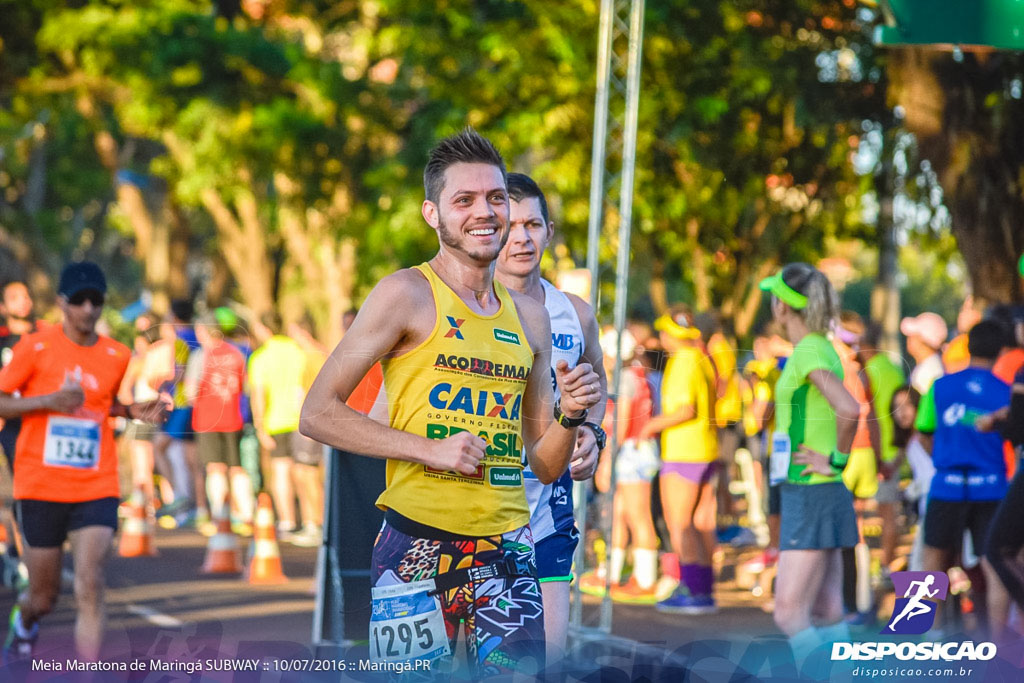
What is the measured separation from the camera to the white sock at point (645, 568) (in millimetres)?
10367

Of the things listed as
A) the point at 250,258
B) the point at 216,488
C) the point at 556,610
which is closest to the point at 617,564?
the point at 216,488

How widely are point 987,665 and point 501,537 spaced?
1930 millimetres

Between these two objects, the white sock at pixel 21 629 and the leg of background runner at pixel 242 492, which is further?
the leg of background runner at pixel 242 492

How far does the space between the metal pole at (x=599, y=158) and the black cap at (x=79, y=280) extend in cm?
284

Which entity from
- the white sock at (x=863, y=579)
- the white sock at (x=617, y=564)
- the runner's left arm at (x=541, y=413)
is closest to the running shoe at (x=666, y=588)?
the white sock at (x=617, y=564)

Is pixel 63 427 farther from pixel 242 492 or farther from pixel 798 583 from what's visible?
pixel 242 492

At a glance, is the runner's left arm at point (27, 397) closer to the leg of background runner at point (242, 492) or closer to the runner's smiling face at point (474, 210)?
the runner's smiling face at point (474, 210)

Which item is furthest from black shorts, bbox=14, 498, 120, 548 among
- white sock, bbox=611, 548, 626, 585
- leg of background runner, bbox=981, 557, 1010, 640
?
white sock, bbox=611, 548, 626, 585

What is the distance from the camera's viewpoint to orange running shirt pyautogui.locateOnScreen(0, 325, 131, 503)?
6254 mm

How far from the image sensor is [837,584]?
20.0 feet

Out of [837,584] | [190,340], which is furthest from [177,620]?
[837,584]

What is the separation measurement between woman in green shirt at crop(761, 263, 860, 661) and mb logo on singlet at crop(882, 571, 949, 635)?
49 centimetres

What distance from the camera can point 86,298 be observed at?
639 centimetres

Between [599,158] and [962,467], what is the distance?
2802 mm
